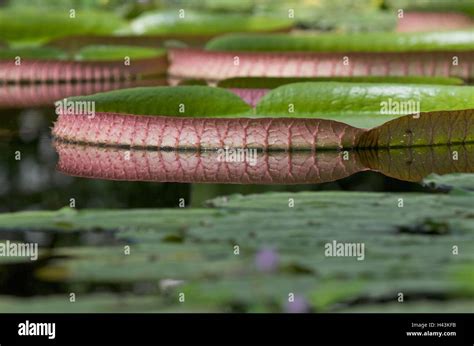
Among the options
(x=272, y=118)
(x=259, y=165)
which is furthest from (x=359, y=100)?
(x=259, y=165)

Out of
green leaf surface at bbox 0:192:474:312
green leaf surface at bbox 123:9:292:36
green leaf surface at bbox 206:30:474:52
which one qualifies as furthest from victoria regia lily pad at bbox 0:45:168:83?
green leaf surface at bbox 0:192:474:312

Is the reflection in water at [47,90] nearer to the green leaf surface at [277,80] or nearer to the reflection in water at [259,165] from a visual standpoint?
the green leaf surface at [277,80]

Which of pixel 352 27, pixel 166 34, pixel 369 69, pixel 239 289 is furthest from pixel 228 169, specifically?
pixel 352 27

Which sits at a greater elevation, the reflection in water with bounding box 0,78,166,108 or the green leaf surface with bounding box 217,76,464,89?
the reflection in water with bounding box 0,78,166,108

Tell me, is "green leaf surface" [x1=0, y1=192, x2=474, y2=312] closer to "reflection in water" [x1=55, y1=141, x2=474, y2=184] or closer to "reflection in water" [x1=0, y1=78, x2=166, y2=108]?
"reflection in water" [x1=55, y1=141, x2=474, y2=184]

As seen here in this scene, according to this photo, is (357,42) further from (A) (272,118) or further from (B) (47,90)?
(A) (272,118)

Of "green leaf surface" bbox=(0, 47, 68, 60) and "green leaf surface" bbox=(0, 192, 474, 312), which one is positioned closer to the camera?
"green leaf surface" bbox=(0, 192, 474, 312)

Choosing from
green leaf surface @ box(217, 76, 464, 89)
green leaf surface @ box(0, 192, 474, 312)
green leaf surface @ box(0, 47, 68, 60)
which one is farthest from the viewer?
green leaf surface @ box(0, 47, 68, 60)
